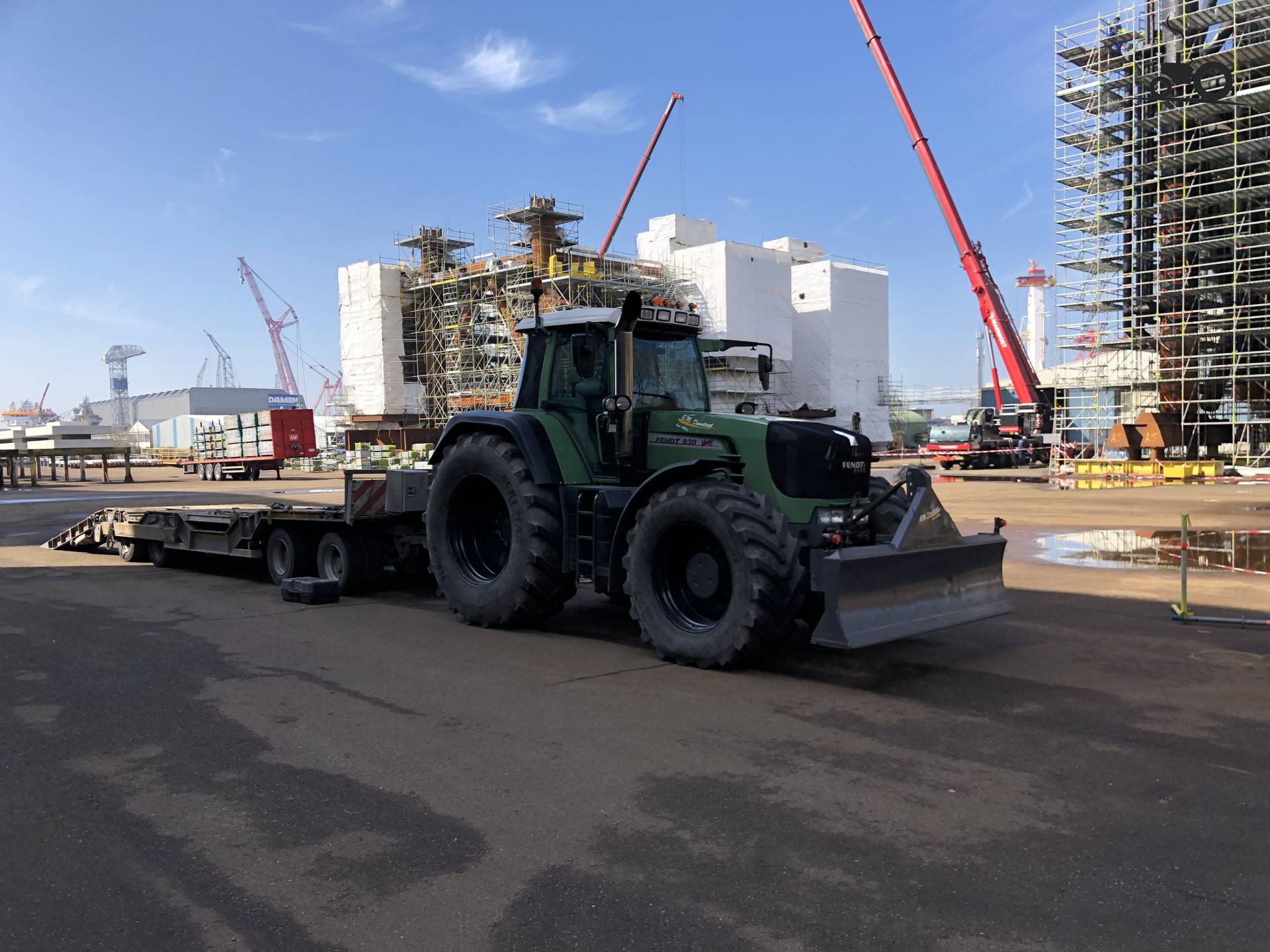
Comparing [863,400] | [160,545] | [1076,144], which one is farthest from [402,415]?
[160,545]

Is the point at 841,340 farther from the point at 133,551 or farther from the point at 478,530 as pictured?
the point at 478,530

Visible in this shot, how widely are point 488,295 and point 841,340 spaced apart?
30280 mm

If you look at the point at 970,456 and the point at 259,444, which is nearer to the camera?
the point at 970,456

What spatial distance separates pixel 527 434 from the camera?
28.3 ft

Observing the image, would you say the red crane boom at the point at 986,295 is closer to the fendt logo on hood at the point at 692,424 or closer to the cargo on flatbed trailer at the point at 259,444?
the cargo on flatbed trailer at the point at 259,444

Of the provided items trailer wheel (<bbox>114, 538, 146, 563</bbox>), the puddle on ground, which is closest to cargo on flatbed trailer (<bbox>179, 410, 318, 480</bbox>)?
trailer wheel (<bbox>114, 538, 146, 563</bbox>)

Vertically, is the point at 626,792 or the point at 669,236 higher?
the point at 669,236

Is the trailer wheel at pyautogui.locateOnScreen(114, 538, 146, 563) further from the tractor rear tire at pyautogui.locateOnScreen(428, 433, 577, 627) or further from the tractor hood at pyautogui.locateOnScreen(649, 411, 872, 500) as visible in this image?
the tractor hood at pyautogui.locateOnScreen(649, 411, 872, 500)

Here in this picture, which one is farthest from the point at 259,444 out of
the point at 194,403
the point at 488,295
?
the point at 194,403

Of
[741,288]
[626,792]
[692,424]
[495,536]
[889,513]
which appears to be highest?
[741,288]

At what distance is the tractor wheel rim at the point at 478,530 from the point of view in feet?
31.1

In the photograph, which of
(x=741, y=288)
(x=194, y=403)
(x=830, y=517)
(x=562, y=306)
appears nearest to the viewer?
(x=830, y=517)

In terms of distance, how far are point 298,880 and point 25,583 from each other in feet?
34.6

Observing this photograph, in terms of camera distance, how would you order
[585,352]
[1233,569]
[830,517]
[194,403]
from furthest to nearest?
[194,403] < [1233,569] < [585,352] < [830,517]
